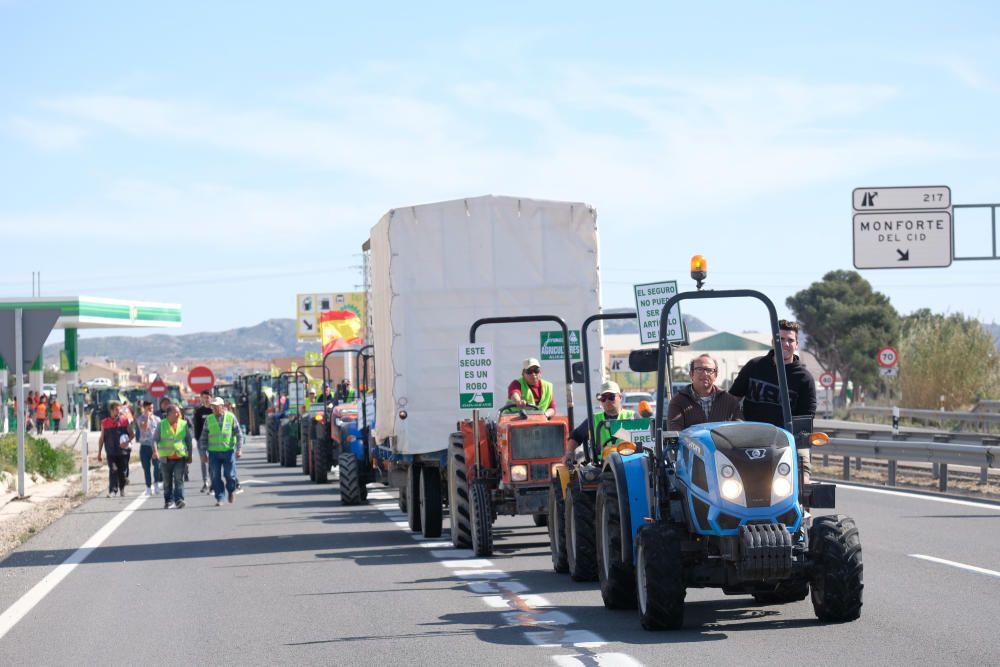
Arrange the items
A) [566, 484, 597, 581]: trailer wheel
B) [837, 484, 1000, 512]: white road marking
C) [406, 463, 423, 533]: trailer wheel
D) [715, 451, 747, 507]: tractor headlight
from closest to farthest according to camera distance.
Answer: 1. [715, 451, 747, 507]: tractor headlight
2. [566, 484, 597, 581]: trailer wheel
3. [406, 463, 423, 533]: trailer wheel
4. [837, 484, 1000, 512]: white road marking

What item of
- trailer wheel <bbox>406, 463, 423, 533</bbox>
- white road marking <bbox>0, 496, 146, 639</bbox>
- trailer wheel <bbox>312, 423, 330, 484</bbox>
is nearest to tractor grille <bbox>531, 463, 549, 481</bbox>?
trailer wheel <bbox>406, 463, 423, 533</bbox>

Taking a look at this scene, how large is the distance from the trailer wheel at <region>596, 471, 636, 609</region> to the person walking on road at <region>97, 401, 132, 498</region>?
56.6 ft

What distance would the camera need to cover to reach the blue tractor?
967 cm

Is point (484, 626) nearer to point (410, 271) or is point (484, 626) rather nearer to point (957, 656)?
point (957, 656)

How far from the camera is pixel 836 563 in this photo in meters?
9.74

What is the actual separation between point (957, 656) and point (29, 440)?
30.3 meters

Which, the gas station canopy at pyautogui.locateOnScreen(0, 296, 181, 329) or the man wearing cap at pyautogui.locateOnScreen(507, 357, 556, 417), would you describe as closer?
the man wearing cap at pyautogui.locateOnScreen(507, 357, 556, 417)

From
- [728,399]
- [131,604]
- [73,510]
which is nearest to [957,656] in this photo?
[728,399]

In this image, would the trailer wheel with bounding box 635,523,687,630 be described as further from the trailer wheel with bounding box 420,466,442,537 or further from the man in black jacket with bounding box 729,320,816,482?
the trailer wheel with bounding box 420,466,442,537

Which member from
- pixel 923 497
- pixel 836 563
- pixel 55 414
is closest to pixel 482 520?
pixel 836 563

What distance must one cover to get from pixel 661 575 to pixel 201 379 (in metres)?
30.4

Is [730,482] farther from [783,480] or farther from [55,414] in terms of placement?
[55,414]

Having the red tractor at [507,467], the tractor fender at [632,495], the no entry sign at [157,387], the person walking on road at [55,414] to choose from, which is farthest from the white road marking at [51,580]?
the person walking on road at [55,414]

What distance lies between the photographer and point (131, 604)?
498 inches
